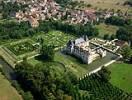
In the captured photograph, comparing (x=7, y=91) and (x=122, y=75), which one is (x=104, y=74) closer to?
(x=122, y=75)

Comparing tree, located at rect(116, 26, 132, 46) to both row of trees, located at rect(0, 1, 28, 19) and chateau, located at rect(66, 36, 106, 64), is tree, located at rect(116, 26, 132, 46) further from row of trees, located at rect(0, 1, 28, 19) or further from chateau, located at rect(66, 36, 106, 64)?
row of trees, located at rect(0, 1, 28, 19)

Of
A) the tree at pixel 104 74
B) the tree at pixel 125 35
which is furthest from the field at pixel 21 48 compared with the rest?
the tree at pixel 125 35

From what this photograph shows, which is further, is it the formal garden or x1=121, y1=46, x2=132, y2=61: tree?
the formal garden

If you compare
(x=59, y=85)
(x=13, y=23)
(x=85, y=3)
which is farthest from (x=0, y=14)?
(x=59, y=85)

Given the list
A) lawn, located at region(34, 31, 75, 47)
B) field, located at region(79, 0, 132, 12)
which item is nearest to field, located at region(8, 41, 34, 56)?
lawn, located at region(34, 31, 75, 47)

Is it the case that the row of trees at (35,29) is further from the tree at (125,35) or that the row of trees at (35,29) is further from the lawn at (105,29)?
the tree at (125,35)

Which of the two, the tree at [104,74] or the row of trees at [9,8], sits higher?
the row of trees at [9,8]

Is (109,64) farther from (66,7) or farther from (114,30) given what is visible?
(66,7)
